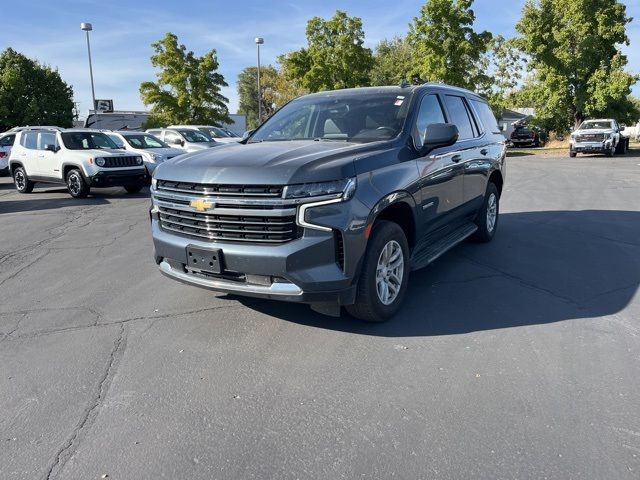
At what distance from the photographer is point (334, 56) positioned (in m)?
32.2

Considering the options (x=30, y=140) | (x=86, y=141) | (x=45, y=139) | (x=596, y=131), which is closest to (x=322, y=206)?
(x=86, y=141)

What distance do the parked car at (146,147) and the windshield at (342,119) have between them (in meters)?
10.5

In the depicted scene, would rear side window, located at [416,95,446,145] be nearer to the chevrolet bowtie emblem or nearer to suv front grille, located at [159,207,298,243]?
suv front grille, located at [159,207,298,243]

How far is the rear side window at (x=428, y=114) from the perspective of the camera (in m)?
4.79

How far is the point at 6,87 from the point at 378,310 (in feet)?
127

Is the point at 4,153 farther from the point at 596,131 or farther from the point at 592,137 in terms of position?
the point at 596,131

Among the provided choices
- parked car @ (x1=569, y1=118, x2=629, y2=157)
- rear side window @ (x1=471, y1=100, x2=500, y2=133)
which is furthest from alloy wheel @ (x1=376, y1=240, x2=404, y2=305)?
parked car @ (x1=569, y1=118, x2=629, y2=157)

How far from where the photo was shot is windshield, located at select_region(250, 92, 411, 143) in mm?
4707

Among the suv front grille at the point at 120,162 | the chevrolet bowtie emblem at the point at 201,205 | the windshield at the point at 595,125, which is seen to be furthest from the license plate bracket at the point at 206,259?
the windshield at the point at 595,125

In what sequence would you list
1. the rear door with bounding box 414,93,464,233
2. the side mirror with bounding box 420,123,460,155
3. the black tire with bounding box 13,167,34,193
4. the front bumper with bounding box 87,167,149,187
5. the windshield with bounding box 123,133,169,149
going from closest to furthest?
the side mirror with bounding box 420,123,460,155, the rear door with bounding box 414,93,464,233, the front bumper with bounding box 87,167,149,187, the black tire with bounding box 13,167,34,193, the windshield with bounding box 123,133,169,149

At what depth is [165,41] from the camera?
29.7 m

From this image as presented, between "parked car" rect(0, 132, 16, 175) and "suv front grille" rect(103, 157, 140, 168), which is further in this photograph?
"parked car" rect(0, 132, 16, 175)

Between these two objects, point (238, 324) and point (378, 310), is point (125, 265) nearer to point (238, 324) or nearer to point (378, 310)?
point (238, 324)

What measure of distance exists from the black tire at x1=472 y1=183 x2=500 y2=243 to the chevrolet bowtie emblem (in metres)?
3.99
